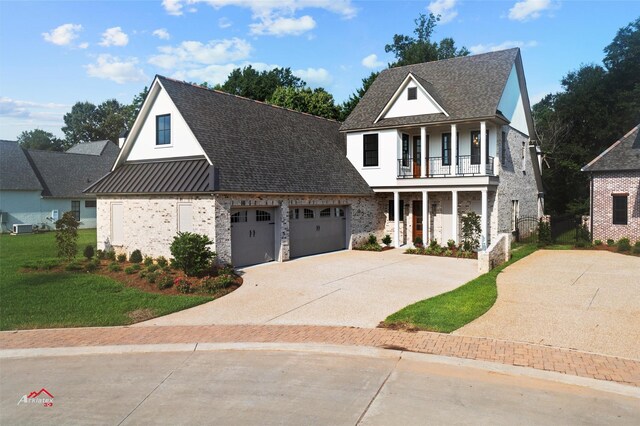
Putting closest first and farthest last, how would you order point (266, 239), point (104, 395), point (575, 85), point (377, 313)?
point (104, 395) → point (377, 313) → point (266, 239) → point (575, 85)

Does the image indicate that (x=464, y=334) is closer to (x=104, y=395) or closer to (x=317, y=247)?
(x=104, y=395)

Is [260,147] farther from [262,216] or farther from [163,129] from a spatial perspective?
[163,129]

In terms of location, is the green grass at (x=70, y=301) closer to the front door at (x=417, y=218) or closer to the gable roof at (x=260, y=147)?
the gable roof at (x=260, y=147)

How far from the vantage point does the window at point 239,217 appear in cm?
1680

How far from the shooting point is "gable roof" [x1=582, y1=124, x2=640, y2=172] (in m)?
23.5

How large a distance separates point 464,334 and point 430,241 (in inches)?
599

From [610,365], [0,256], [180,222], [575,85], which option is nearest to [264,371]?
[610,365]

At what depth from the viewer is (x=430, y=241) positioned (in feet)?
78.1

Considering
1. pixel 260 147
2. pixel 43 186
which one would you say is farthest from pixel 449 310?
pixel 43 186

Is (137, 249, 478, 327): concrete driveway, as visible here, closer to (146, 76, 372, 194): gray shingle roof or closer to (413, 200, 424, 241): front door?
(146, 76, 372, 194): gray shingle roof

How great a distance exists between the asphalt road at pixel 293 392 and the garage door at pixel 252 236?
903 cm

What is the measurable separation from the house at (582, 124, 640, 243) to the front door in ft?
28.9

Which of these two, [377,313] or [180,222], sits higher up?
[180,222]

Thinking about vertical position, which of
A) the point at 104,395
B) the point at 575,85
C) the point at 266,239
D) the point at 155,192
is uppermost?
the point at 575,85
